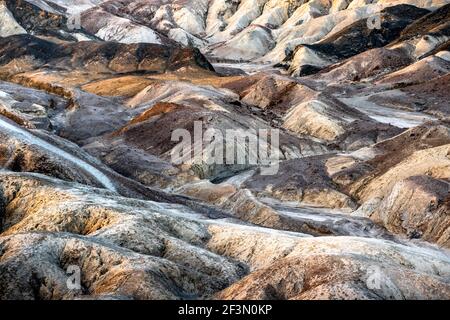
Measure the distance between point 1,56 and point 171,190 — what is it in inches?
3789

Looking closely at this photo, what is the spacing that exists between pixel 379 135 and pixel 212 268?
153ft

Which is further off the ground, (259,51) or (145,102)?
(145,102)

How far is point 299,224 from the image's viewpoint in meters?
42.6

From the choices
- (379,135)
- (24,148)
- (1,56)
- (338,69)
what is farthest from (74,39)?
(24,148)

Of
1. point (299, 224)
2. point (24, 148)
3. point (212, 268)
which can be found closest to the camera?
point (212, 268)

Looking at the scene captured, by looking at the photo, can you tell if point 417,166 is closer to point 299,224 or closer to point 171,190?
point 299,224

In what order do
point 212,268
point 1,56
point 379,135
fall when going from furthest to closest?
point 1,56 < point 379,135 < point 212,268

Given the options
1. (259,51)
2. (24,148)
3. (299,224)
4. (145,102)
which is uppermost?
(24,148)

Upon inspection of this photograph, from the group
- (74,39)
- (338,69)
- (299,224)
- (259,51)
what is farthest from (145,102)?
(259,51)

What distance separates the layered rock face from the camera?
2406cm

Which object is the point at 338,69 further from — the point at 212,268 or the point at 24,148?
the point at 212,268

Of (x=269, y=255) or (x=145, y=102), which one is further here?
(x=145, y=102)

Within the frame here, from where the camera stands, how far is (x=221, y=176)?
61.8m

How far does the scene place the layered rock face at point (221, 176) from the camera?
24062 millimetres
